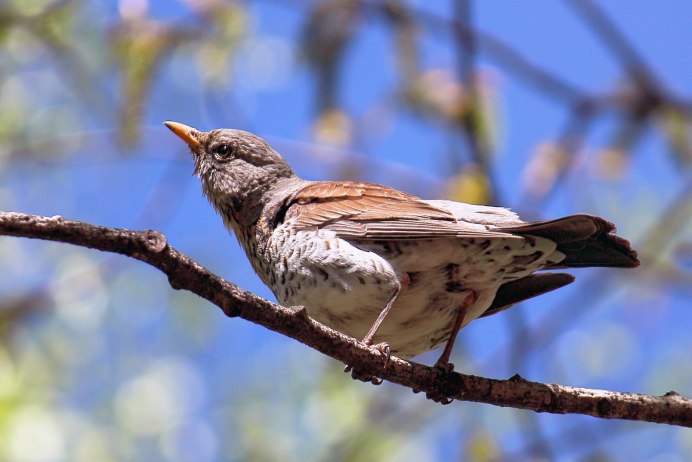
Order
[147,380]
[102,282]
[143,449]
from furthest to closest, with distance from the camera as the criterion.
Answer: [147,380], [143,449], [102,282]

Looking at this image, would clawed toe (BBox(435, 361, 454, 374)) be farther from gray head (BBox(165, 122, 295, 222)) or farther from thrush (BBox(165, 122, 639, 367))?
gray head (BBox(165, 122, 295, 222))

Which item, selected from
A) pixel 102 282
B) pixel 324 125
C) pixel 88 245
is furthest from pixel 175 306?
pixel 88 245

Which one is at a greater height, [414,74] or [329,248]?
[414,74]

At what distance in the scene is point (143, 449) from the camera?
376 inches

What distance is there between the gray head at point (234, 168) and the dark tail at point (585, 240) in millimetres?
1887

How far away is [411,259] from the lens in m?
4.48

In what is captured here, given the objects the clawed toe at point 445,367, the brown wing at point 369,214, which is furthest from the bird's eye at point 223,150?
the clawed toe at point 445,367

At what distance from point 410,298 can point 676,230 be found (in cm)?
232

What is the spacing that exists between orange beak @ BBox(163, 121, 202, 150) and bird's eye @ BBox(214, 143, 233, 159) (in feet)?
0.42

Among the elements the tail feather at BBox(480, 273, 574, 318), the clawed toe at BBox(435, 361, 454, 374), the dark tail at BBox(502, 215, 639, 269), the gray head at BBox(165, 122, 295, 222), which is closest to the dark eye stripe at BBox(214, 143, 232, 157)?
the gray head at BBox(165, 122, 295, 222)

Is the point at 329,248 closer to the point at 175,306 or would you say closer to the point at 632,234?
the point at 632,234

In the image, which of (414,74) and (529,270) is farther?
(414,74)

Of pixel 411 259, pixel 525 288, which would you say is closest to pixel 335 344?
pixel 411 259

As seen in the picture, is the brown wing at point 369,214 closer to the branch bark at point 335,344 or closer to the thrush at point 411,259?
the thrush at point 411,259
